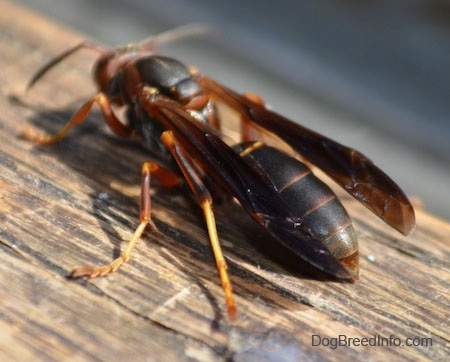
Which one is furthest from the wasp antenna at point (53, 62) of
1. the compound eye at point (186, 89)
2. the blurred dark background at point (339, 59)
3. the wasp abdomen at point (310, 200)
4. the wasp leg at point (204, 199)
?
the blurred dark background at point (339, 59)

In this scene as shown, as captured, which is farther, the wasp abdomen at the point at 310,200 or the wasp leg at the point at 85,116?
the wasp leg at the point at 85,116

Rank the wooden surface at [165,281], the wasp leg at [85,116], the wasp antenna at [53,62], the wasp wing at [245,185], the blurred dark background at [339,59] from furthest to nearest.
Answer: the blurred dark background at [339,59] < the wasp antenna at [53,62] < the wasp leg at [85,116] < the wasp wing at [245,185] < the wooden surface at [165,281]

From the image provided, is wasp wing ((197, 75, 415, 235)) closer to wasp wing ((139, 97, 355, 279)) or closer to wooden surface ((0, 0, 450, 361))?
wooden surface ((0, 0, 450, 361))

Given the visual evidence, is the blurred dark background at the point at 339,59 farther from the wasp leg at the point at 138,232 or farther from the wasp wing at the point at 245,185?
the wasp leg at the point at 138,232

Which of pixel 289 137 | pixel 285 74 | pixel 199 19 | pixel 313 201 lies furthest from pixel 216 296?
pixel 199 19

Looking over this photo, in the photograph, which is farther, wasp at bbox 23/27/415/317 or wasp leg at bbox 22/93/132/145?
wasp leg at bbox 22/93/132/145

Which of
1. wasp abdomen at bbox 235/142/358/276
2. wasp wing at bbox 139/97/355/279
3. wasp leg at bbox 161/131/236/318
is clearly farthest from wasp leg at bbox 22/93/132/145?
wasp abdomen at bbox 235/142/358/276

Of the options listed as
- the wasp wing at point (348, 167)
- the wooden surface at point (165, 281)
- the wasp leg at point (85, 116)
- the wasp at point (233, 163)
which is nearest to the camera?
the wooden surface at point (165, 281)
